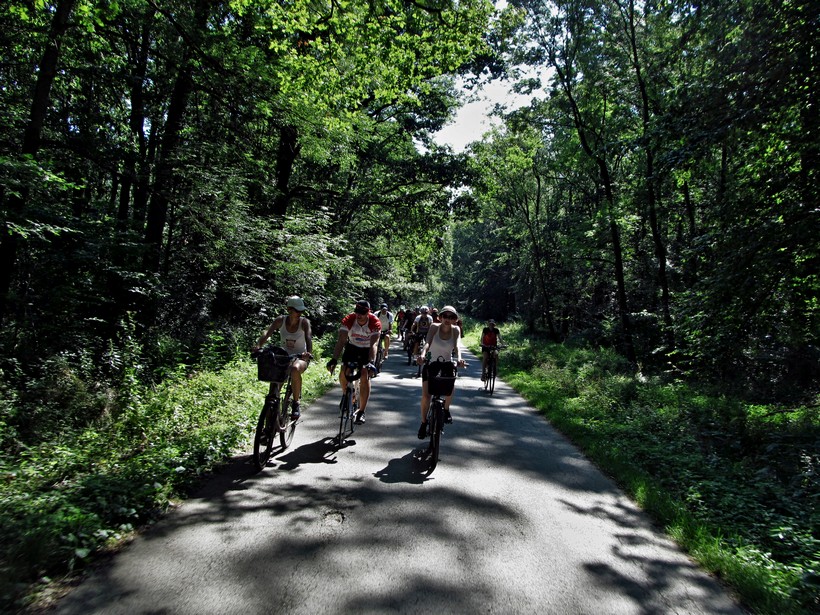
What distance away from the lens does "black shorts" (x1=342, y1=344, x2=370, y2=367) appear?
23.2 ft

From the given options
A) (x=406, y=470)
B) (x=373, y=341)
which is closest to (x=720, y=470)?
(x=406, y=470)

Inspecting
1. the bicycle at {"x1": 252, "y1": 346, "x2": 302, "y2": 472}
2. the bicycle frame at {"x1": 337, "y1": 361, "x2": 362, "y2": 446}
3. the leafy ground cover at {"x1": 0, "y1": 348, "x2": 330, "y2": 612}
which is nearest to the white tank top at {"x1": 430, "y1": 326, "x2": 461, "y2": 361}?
the bicycle frame at {"x1": 337, "y1": 361, "x2": 362, "y2": 446}

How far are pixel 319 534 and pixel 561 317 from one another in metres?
29.2

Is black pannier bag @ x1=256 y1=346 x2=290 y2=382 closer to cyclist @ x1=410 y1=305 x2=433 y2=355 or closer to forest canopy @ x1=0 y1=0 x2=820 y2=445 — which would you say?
forest canopy @ x1=0 y1=0 x2=820 y2=445

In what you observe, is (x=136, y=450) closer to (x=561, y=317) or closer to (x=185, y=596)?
(x=185, y=596)

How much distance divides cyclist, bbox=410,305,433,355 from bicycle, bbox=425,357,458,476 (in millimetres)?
8320

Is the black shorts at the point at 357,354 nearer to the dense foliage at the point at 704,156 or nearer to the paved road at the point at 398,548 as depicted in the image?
the paved road at the point at 398,548

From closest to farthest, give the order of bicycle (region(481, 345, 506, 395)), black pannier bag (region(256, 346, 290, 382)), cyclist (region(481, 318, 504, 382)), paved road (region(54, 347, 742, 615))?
paved road (region(54, 347, 742, 615)) → black pannier bag (region(256, 346, 290, 382)) → bicycle (region(481, 345, 506, 395)) → cyclist (region(481, 318, 504, 382))

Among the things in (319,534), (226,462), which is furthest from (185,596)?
(226,462)

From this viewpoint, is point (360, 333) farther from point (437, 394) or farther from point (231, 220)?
point (231, 220)

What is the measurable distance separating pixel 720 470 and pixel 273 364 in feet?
19.6

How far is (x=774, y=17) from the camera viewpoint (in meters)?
7.08

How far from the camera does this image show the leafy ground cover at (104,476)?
3.07 meters

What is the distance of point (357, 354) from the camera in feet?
23.2
